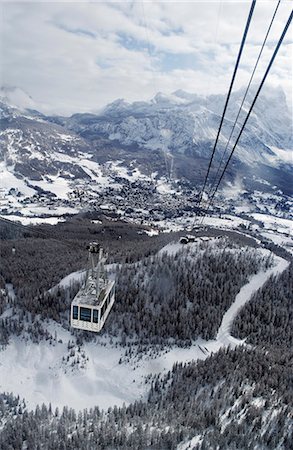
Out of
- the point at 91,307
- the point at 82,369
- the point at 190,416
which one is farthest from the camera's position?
the point at 82,369

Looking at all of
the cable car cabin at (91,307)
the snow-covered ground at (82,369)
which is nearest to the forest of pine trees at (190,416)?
the snow-covered ground at (82,369)

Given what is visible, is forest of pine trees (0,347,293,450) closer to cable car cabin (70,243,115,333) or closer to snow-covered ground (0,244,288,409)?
snow-covered ground (0,244,288,409)

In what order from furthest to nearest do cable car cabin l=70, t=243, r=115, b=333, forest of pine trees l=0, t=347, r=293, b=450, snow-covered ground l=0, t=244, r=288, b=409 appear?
1. snow-covered ground l=0, t=244, r=288, b=409
2. forest of pine trees l=0, t=347, r=293, b=450
3. cable car cabin l=70, t=243, r=115, b=333

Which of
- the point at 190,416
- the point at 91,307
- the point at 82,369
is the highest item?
the point at 91,307

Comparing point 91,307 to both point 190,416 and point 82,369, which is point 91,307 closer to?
point 190,416

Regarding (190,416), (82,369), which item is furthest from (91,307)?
(82,369)

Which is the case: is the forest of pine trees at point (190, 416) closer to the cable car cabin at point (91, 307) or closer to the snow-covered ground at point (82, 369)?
the snow-covered ground at point (82, 369)

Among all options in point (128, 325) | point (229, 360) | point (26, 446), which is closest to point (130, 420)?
point (26, 446)

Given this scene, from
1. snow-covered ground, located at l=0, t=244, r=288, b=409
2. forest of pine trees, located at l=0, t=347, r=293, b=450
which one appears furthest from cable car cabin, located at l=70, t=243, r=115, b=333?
snow-covered ground, located at l=0, t=244, r=288, b=409

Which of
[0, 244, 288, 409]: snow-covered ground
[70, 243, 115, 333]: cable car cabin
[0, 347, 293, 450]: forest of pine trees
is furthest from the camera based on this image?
[0, 244, 288, 409]: snow-covered ground

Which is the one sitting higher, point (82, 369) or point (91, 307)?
point (91, 307)
